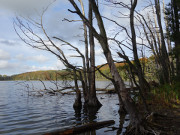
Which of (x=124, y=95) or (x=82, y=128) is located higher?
(x=124, y=95)

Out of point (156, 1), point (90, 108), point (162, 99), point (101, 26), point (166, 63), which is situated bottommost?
point (90, 108)

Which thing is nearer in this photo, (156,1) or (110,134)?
(110,134)

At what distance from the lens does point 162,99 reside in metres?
8.54

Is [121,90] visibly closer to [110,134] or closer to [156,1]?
[110,134]

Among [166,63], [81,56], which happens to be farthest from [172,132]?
[81,56]

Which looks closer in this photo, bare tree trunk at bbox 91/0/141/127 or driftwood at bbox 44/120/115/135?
bare tree trunk at bbox 91/0/141/127

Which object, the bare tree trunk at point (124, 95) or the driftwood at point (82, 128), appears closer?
the bare tree trunk at point (124, 95)

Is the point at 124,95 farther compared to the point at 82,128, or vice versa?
the point at 82,128

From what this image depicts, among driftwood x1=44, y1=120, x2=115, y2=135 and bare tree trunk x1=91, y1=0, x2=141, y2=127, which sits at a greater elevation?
bare tree trunk x1=91, y1=0, x2=141, y2=127

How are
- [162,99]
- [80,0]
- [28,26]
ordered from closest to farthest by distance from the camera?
[162,99] → [28,26] → [80,0]

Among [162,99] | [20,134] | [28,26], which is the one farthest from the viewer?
[28,26]

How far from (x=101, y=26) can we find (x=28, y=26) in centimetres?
704

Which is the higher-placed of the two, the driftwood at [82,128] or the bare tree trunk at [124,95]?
the bare tree trunk at [124,95]

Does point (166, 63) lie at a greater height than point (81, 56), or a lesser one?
lesser
